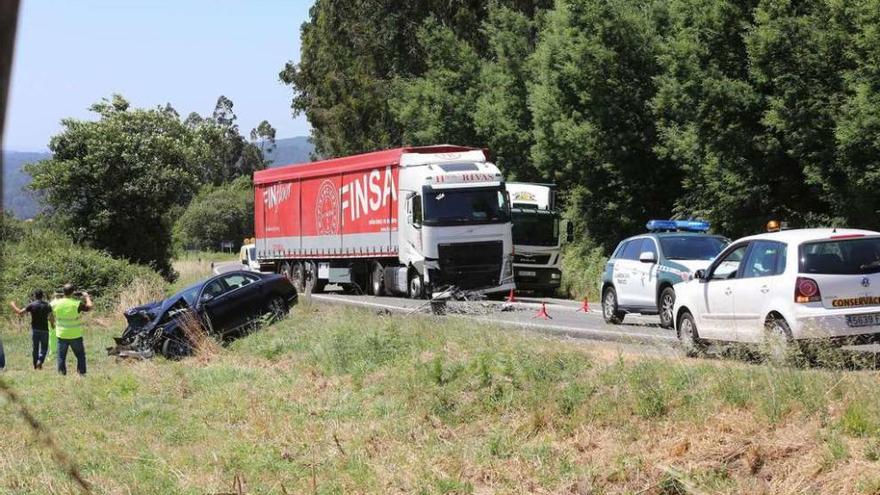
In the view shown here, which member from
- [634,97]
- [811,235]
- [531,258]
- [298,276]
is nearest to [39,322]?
[811,235]

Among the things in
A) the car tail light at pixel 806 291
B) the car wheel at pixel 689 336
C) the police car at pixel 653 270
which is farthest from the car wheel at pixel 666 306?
the car tail light at pixel 806 291

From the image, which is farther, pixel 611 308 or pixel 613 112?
pixel 613 112

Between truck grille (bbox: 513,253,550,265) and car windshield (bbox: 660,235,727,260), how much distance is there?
46.9 feet

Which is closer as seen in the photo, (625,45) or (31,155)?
(31,155)

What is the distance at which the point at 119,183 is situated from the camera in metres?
44.8

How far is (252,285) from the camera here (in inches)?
913

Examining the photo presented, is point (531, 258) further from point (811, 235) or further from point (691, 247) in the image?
point (811, 235)

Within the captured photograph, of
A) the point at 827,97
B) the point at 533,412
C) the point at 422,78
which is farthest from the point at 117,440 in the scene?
the point at 422,78

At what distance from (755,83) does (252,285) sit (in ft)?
45.2

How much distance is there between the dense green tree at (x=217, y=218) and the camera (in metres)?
114

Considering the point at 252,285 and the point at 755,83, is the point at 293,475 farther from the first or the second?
the point at 755,83

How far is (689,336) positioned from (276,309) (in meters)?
10.5

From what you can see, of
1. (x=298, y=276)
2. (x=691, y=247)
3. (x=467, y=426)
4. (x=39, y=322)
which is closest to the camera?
(x=467, y=426)

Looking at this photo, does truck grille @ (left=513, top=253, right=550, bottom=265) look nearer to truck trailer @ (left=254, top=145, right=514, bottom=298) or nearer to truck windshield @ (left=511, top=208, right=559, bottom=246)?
truck windshield @ (left=511, top=208, right=559, bottom=246)
